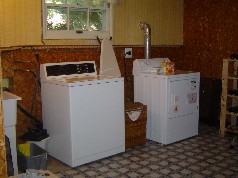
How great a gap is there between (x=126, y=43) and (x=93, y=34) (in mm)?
590

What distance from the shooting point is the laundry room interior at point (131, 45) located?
3427mm

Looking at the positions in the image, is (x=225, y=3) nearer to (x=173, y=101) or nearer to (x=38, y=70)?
(x=173, y=101)

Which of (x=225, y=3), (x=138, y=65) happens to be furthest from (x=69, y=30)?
(x=225, y=3)

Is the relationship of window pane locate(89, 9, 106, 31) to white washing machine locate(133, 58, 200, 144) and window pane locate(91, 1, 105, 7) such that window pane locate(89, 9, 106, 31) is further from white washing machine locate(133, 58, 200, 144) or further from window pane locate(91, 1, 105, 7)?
white washing machine locate(133, 58, 200, 144)

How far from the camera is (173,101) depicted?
12.9 ft

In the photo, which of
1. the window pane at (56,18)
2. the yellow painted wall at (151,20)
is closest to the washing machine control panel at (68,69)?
the window pane at (56,18)

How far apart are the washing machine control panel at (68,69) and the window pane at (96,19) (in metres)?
0.55

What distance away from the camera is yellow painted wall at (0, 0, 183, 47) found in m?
3.30

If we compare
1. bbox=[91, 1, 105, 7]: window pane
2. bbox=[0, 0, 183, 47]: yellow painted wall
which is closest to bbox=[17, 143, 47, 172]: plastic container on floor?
bbox=[0, 0, 183, 47]: yellow painted wall

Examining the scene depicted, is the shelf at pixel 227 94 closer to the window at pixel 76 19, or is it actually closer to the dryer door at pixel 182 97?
the dryer door at pixel 182 97

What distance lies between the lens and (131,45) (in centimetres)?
455

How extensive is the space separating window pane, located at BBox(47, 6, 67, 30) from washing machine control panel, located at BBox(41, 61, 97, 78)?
51 centimetres

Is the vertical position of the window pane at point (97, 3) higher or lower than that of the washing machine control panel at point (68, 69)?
higher

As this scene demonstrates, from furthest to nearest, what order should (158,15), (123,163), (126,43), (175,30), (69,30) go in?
(175,30) < (158,15) < (126,43) < (69,30) < (123,163)
